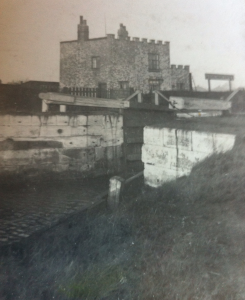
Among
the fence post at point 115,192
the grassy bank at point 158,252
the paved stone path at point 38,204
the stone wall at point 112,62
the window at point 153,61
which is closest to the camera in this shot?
the grassy bank at point 158,252

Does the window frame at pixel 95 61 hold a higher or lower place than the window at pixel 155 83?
higher

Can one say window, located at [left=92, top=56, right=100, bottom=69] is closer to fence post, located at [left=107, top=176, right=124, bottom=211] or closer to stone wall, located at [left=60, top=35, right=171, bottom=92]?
stone wall, located at [left=60, top=35, right=171, bottom=92]

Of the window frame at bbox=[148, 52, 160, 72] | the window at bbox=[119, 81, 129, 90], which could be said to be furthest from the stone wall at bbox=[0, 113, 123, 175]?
the window frame at bbox=[148, 52, 160, 72]

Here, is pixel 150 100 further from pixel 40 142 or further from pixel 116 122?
pixel 40 142

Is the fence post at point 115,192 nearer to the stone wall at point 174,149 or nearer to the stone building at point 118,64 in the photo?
the stone wall at point 174,149

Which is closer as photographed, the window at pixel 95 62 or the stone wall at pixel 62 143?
the stone wall at pixel 62 143

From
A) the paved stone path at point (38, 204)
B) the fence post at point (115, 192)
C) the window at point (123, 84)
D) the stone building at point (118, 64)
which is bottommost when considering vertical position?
the paved stone path at point (38, 204)

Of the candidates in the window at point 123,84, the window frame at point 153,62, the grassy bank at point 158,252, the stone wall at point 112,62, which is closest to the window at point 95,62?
Result: the stone wall at point 112,62

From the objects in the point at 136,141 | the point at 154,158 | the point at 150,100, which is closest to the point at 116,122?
the point at 136,141
